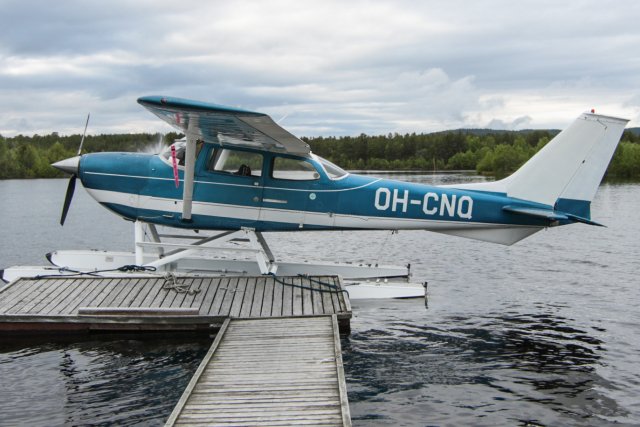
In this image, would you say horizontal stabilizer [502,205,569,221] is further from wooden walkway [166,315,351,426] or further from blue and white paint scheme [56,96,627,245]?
wooden walkway [166,315,351,426]

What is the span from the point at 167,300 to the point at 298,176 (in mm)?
2807

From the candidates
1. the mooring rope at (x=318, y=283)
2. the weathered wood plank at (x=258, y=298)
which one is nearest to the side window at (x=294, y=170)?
the mooring rope at (x=318, y=283)

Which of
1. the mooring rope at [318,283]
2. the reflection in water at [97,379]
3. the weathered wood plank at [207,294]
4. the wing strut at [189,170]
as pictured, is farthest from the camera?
the wing strut at [189,170]

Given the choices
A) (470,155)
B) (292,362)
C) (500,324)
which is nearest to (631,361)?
(500,324)

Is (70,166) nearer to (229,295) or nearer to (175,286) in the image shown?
(175,286)

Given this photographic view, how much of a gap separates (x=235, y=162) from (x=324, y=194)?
1.47 metres

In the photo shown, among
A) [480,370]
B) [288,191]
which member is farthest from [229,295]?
[480,370]

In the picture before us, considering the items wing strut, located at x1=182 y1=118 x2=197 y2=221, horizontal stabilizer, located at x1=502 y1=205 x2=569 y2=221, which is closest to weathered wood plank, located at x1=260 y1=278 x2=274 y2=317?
wing strut, located at x1=182 y1=118 x2=197 y2=221

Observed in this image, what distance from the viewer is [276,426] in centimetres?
529

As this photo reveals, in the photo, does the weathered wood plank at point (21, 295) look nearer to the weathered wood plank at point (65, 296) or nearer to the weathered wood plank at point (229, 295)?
the weathered wood plank at point (65, 296)

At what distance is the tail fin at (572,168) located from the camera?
10148 millimetres

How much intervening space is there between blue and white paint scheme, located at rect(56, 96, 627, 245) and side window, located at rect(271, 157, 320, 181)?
0.05 feet

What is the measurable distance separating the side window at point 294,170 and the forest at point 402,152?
2277 inches

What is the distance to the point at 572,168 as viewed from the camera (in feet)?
33.9
